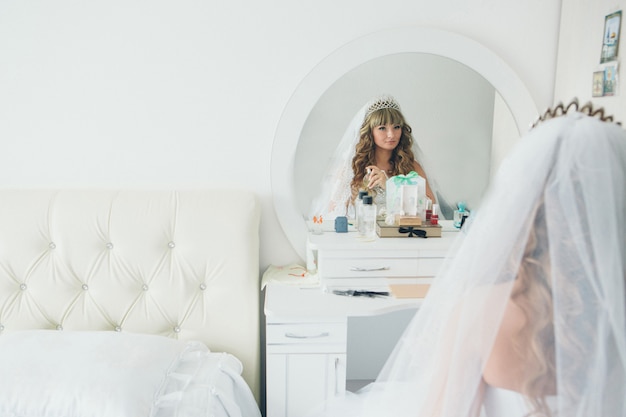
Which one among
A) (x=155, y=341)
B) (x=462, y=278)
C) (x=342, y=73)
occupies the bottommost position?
(x=155, y=341)

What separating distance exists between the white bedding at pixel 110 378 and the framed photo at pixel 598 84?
1.68 m

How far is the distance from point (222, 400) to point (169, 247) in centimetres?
64

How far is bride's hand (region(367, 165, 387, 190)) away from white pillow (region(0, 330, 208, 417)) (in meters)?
1.01

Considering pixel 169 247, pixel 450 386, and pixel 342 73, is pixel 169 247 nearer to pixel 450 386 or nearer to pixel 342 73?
pixel 342 73

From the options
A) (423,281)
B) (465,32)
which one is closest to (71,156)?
(423,281)

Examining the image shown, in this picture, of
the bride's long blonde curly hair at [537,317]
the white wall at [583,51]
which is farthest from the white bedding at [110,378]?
the white wall at [583,51]

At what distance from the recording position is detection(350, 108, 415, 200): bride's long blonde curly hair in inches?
82.3

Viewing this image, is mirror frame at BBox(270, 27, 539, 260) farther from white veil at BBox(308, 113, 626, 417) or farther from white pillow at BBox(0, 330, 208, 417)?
white veil at BBox(308, 113, 626, 417)

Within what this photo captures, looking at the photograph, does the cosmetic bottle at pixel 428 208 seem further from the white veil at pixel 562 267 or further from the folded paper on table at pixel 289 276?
the white veil at pixel 562 267

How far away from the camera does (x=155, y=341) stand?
1765 millimetres

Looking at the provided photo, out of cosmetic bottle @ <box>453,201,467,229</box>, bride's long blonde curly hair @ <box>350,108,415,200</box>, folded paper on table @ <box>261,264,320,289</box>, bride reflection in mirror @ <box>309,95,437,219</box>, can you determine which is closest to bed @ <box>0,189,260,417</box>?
folded paper on table @ <box>261,264,320,289</box>

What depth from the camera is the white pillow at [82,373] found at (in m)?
1.49

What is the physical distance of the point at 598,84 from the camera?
1.87 m

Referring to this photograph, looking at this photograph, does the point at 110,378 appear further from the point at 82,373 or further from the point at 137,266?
the point at 137,266
